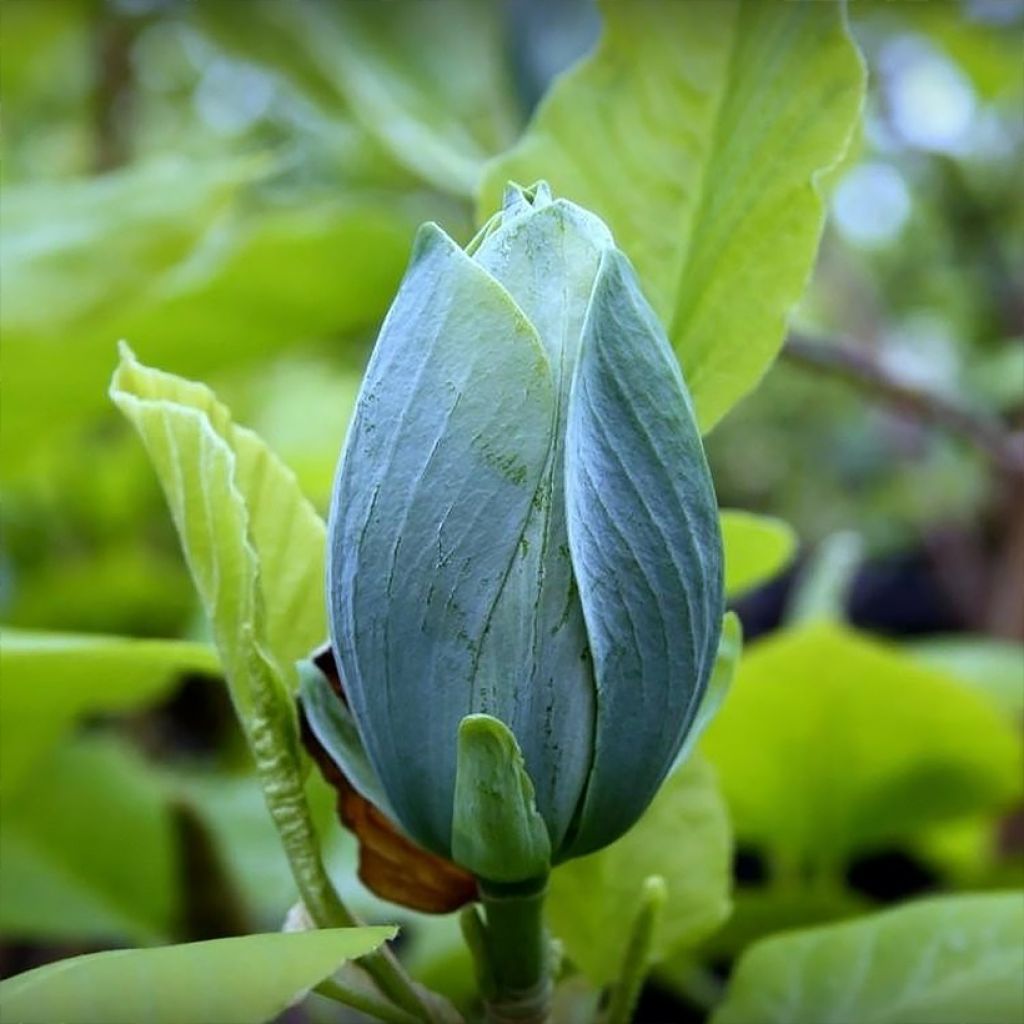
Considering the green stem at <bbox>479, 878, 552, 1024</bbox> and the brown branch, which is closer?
the green stem at <bbox>479, 878, 552, 1024</bbox>

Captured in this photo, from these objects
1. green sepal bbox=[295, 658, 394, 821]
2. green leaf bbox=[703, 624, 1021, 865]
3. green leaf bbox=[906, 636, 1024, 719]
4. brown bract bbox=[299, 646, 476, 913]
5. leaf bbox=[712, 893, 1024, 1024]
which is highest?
green sepal bbox=[295, 658, 394, 821]

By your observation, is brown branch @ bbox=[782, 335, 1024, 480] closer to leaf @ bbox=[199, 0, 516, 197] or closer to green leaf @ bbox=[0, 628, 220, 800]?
leaf @ bbox=[199, 0, 516, 197]

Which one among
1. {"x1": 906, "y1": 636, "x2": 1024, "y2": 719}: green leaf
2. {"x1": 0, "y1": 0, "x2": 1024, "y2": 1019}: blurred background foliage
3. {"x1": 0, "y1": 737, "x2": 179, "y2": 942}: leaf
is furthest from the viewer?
{"x1": 906, "y1": 636, "x2": 1024, "y2": 719}: green leaf

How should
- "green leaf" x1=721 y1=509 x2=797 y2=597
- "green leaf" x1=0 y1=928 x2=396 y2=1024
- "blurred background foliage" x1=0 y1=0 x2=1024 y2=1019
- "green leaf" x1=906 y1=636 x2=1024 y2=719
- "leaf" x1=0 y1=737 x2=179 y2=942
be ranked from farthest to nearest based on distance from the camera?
"green leaf" x1=906 y1=636 x2=1024 y2=719 < "leaf" x1=0 y1=737 x2=179 y2=942 < "blurred background foliage" x1=0 y1=0 x2=1024 y2=1019 < "green leaf" x1=721 y1=509 x2=797 y2=597 < "green leaf" x1=0 y1=928 x2=396 y2=1024

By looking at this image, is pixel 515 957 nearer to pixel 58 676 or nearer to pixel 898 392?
pixel 58 676

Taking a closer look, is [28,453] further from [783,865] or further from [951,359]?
[951,359]

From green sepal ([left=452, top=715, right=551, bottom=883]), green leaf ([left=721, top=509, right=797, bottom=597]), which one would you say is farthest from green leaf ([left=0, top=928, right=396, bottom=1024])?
green leaf ([left=721, top=509, right=797, bottom=597])

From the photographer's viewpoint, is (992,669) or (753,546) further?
(992,669)

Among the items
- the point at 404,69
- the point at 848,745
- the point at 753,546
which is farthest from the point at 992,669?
the point at 404,69
